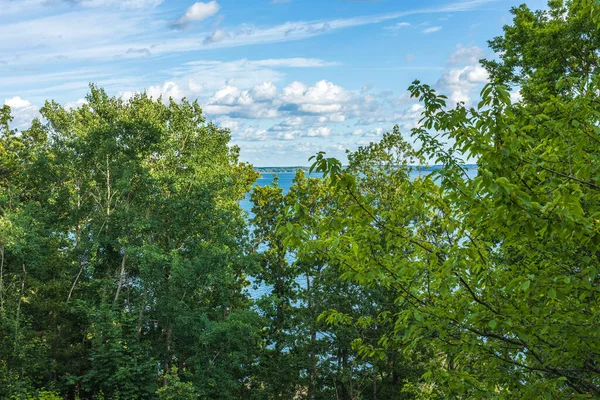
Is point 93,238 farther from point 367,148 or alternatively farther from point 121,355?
point 367,148

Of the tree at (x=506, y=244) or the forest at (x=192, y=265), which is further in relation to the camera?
the forest at (x=192, y=265)

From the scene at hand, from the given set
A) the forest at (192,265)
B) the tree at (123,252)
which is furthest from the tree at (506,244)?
the tree at (123,252)

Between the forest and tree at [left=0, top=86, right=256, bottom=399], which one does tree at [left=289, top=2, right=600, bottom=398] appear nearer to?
the forest

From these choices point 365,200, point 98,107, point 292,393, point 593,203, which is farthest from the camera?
point 98,107

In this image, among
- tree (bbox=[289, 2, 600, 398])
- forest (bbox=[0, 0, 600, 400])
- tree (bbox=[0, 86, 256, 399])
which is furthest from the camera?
tree (bbox=[0, 86, 256, 399])

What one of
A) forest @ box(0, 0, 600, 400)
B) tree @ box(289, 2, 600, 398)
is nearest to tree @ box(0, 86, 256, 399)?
forest @ box(0, 0, 600, 400)

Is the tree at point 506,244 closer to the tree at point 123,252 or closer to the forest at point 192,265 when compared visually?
the forest at point 192,265

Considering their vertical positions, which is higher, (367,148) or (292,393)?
(367,148)

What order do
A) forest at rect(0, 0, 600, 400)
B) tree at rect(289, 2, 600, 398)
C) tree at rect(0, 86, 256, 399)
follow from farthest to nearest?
tree at rect(0, 86, 256, 399)
forest at rect(0, 0, 600, 400)
tree at rect(289, 2, 600, 398)

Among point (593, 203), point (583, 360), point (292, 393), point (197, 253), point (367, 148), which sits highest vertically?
point (367, 148)

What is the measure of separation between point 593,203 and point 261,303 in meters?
17.4

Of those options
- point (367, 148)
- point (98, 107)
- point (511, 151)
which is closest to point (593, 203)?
point (511, 151)

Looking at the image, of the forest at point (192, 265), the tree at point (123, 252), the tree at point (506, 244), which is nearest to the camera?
the tree at point (506, 244)

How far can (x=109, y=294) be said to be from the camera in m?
24.8
